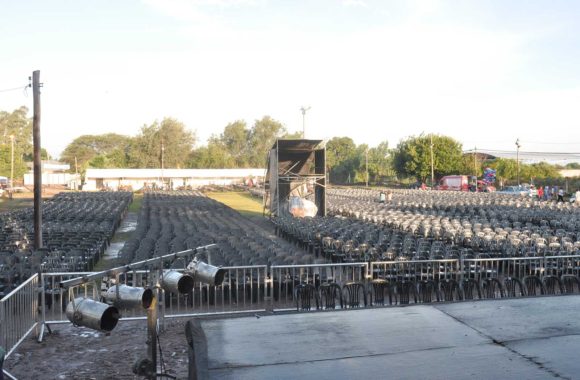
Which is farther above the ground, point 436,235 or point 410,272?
point 436,235

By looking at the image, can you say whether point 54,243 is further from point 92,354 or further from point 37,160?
point 92,354

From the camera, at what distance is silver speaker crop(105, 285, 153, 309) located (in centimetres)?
486

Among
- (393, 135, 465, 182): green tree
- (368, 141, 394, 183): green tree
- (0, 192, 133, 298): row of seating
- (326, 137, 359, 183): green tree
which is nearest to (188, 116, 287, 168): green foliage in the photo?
(326, 137, 359, 183): green tree

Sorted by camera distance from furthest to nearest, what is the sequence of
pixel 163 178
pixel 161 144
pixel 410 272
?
pixel 161 144, pixel 163 178, pixel 410 272

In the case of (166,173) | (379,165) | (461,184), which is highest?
(379,165)

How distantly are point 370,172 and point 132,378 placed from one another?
85.3 meters

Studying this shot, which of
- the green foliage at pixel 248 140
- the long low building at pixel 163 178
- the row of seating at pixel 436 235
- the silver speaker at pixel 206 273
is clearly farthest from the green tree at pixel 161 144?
the silver speaker at pixel 206 273

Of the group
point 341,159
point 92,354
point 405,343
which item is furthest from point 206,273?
point 341,159

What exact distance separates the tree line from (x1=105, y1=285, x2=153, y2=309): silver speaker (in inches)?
2518

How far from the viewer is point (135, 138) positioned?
10731 cm

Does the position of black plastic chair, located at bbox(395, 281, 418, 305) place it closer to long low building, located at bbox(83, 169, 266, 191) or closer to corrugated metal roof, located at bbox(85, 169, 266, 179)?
long low building, located at bbox(83, 169, 266, 191)

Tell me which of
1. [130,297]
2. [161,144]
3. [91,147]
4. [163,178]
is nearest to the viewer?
[130,297]

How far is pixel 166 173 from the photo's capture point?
77188 millimetres

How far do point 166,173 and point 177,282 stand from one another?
73.5m
